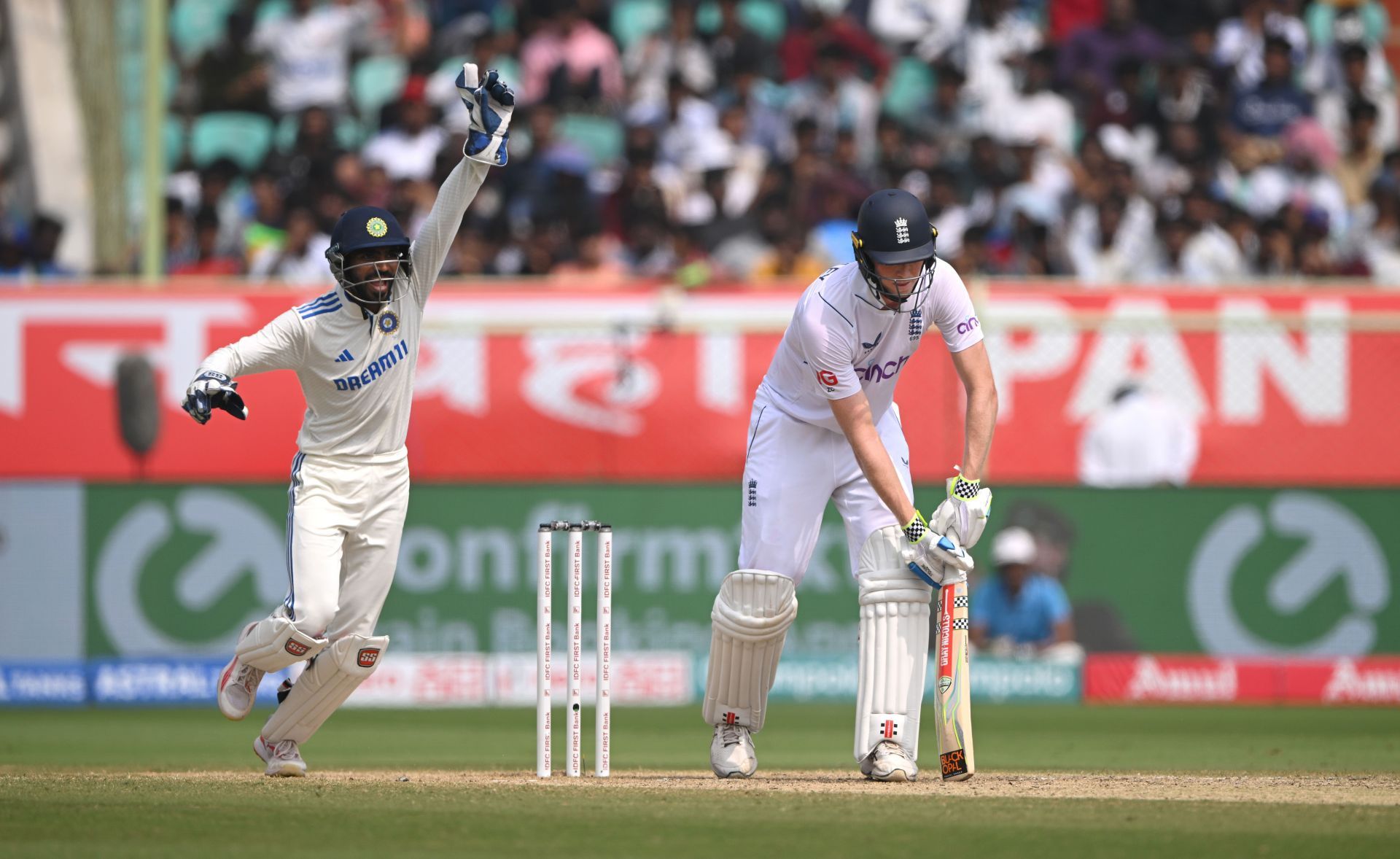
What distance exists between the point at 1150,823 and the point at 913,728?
1.37 meters

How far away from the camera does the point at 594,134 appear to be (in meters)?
15.9

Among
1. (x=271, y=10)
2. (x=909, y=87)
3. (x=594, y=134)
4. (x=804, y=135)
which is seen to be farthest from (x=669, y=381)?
(x=271, y=10)

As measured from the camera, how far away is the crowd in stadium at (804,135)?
14.5m

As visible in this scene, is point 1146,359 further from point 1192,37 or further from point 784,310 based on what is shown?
point 1192,37

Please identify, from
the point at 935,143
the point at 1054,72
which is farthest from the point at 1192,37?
the point at 935,143

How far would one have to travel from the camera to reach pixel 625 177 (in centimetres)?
1497

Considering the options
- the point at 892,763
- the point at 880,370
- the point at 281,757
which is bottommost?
the point at 281,757

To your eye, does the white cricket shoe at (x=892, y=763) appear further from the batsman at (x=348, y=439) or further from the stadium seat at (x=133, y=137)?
the stadium seat at (x=133, y=137)

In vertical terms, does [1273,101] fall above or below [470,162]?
above

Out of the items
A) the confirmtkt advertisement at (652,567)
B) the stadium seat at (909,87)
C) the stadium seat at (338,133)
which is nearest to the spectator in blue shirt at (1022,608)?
the confirmtkt advertisement at (652,567)

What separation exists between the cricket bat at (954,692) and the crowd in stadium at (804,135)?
6.71 m

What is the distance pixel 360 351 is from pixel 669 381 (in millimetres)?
5920

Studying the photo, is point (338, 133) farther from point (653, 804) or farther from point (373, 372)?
point (653, 804)

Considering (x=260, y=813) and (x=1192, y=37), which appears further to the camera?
(x=1192, y=37)
